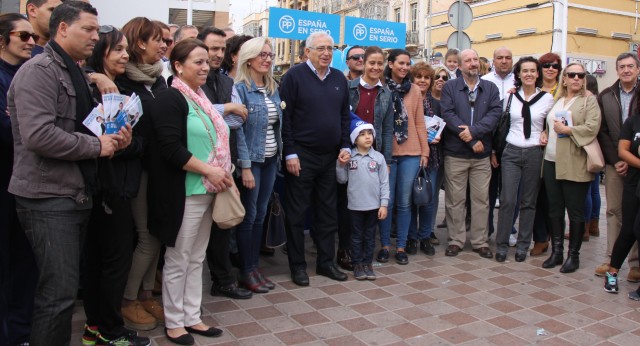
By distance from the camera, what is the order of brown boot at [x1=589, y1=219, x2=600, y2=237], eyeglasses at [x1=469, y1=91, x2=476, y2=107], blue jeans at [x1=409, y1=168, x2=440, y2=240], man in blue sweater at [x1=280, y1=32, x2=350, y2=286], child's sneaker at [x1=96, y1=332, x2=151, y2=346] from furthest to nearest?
1. brown boot at [x1=589, y1=219, x2=600, y2=237]
2. blue jeans at [x1=409, y1=168, x2=440, y2=240]
3. eyeglasses at [x1=469, y1=91, x2=476, y2=107]
4. man in blue sweater at [x1=280, y1=32, x2=350, y2=286]
5. child's sneaker at [x1=96, y1=332, x2=151, y2=346]

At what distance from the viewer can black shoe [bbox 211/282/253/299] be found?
15.3ft

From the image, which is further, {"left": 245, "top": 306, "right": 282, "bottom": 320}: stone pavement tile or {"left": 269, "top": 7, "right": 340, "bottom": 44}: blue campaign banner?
{"left": 269, "top": 7, "right": 340, "bottom": 44}: blue campaign banner

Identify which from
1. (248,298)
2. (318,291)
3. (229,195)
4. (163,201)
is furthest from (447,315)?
(163,201)

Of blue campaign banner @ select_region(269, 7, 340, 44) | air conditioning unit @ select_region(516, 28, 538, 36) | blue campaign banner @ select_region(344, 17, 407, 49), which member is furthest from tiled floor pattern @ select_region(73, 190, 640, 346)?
air conditioning unit @ select_region(516, 28, 538, 36)

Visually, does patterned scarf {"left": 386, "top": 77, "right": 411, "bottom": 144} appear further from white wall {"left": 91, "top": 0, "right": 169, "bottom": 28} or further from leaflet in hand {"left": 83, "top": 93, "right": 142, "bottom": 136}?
white wall {"left": 91, "top": 0, "right": 169, "bottom": 28}

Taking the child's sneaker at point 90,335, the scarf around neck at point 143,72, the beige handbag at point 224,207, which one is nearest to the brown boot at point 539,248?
the beige handbag at point 224,207

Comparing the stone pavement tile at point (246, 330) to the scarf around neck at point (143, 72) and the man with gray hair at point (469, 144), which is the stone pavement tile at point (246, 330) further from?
the man with gray hair at point (469, 144)

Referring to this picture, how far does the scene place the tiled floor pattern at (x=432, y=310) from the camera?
400 centimetres

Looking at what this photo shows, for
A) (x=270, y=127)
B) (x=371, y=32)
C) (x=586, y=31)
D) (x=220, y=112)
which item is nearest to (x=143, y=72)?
(x=220, y=112)

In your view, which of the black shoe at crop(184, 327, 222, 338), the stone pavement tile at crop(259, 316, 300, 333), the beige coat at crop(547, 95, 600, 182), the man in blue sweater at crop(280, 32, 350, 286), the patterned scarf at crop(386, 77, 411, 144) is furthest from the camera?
the patterned scarf at crop(386, 77, 411, 144)

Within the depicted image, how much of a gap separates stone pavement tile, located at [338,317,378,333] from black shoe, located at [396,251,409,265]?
63.8 inches

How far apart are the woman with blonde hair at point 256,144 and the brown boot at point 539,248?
3.11 meters

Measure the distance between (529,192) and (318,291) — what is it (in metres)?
2.68

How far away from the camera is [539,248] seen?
20.9ft
